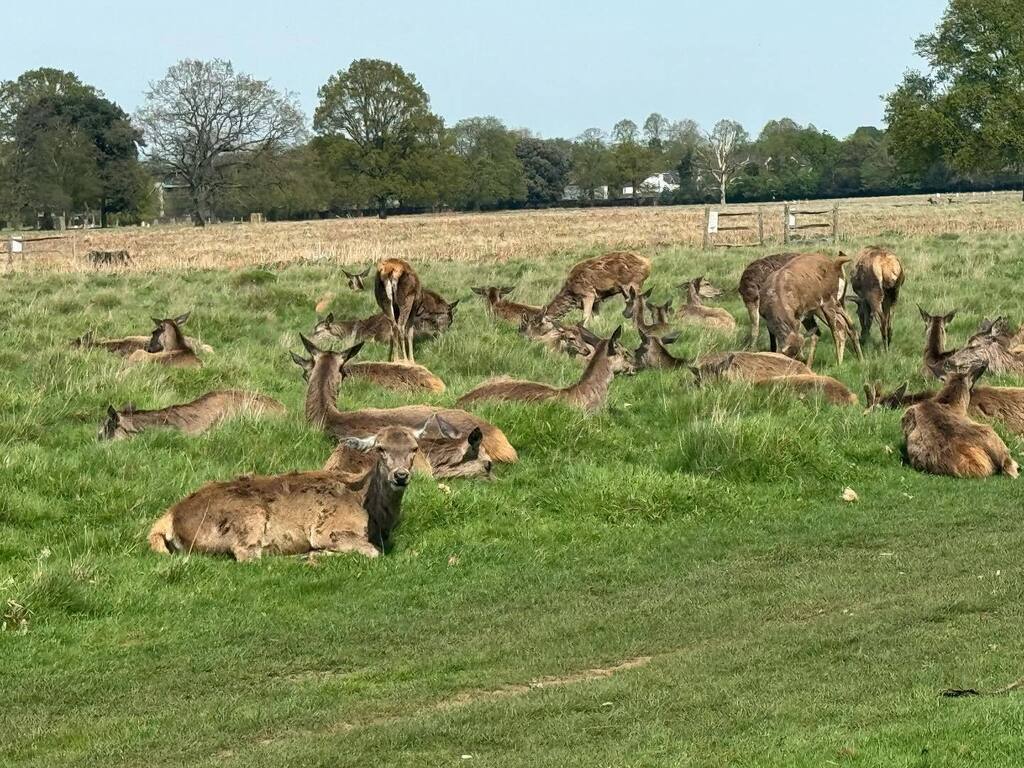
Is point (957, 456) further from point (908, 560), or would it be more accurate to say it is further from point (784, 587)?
point (784, 587)

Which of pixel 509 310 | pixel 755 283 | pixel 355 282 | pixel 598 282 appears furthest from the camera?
pixel 355 282

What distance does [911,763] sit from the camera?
4.60 meters

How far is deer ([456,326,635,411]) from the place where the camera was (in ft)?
41.4

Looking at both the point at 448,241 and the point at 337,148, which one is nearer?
the point at 448,241

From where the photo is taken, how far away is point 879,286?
16859 millimetres

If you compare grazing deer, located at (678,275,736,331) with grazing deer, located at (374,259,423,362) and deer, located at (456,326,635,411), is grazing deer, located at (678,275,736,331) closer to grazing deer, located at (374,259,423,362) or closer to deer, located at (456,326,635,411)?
grazing deer, located at (374,259,423,362)

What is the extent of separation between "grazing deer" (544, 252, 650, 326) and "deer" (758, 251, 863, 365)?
4.72 metres

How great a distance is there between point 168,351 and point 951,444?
988cm

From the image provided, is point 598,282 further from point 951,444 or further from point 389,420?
point 951,444

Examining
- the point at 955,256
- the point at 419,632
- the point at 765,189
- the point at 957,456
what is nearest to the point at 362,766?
the point at 419,632

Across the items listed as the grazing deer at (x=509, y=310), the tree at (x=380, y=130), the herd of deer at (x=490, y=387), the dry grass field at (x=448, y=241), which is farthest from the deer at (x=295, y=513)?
the tree at (x=380, y=130)

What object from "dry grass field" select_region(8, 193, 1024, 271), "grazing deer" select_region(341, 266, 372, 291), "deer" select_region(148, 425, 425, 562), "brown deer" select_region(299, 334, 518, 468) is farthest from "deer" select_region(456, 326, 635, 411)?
"dry grass field" select_region(8, 193, 1024, 271)

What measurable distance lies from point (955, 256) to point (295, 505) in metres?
21.0

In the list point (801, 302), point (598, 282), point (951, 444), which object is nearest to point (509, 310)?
point (598, 282)
